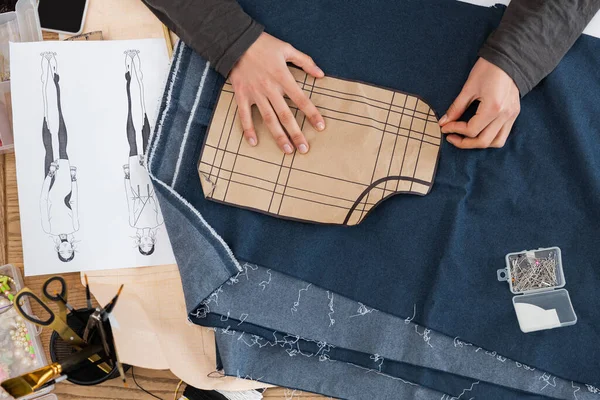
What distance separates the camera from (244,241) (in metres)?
0.81

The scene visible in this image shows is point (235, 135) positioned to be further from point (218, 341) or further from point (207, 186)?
point (218, 341)

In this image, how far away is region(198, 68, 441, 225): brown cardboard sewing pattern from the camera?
805 mm

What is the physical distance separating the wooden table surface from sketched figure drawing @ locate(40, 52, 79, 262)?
60 millimetres

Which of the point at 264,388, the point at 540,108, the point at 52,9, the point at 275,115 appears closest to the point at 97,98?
the point at 52,9

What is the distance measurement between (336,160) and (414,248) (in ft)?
0.56

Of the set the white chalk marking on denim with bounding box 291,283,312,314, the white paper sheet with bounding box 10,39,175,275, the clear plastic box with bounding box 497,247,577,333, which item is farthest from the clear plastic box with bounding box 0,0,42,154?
the clear plastic box with bounding box 497,247,577,333

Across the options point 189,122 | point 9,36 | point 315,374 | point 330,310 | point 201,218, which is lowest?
point 315,374

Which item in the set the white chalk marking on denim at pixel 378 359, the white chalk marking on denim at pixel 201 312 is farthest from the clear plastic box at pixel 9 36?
the white chalk marking on denim at pixel 378 359

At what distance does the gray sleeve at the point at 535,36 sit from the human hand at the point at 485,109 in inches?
0.6

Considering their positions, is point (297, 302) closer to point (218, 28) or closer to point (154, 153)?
point (154, 153)

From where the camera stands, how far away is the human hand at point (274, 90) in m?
0.81

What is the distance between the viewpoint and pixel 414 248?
0.81 m

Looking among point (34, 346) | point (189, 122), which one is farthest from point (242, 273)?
point (34, 346)

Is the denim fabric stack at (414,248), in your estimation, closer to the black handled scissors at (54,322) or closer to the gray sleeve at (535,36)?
the gray sleeve at (535,36)
